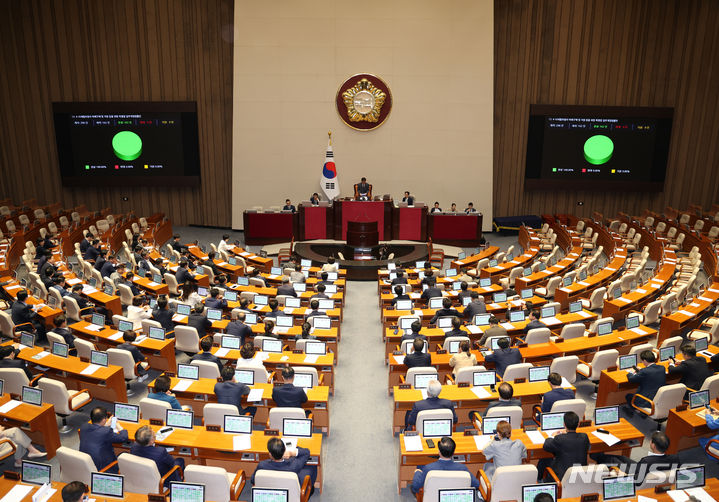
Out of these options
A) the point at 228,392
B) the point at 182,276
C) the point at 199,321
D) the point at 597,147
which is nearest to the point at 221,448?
the point at 228,392

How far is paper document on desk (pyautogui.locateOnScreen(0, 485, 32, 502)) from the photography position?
17.7 ft

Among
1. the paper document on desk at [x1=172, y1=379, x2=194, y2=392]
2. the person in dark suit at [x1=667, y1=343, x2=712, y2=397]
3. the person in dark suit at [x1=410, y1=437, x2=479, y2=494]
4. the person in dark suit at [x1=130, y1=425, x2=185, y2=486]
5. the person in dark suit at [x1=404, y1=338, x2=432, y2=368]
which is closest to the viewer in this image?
the person in dark suit at [x1=410, y1=437, x2=479, y2=494]

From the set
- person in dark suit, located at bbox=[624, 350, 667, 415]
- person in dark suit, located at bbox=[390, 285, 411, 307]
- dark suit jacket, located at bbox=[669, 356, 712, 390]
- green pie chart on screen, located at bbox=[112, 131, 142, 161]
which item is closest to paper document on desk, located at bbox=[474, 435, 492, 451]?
person in dark suit, located at bbox=[624, 350, 667, 415]

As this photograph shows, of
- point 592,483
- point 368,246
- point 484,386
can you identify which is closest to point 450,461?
point 592,483

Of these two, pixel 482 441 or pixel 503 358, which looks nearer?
pixel 482 441

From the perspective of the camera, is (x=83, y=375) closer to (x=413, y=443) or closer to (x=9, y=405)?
(x=9, y=405)

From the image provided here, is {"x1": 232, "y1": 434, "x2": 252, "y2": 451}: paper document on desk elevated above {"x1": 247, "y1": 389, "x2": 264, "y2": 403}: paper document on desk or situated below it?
below

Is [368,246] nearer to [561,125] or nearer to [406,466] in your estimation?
[561,125]

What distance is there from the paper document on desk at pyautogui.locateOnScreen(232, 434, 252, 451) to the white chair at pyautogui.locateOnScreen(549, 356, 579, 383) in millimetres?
4967

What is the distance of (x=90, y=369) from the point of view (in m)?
8.38

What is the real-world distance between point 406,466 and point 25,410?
5.24 metres

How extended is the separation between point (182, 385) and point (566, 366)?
6.09 m

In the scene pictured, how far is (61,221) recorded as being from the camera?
20.5m

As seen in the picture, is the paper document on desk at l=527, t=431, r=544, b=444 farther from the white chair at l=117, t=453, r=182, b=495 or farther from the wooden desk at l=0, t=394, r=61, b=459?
the wooden desk at l=0, t=394, r=61, b=459
